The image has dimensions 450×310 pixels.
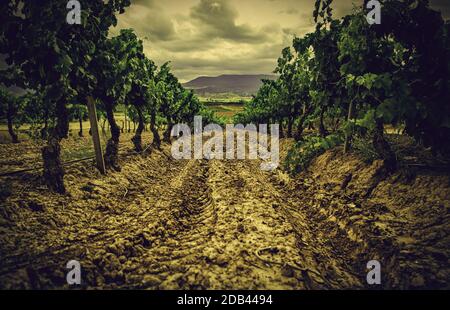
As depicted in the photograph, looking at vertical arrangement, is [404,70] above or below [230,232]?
above

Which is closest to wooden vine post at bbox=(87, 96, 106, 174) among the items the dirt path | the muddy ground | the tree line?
the muddy ground

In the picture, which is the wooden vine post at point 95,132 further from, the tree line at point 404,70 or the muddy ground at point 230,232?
the tree line at point 404,70

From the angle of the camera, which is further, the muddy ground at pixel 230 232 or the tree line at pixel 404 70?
the tree line at pixel 404 70

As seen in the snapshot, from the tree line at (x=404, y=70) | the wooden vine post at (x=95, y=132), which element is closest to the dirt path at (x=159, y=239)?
the wooden vine post at (x=95, y=132)

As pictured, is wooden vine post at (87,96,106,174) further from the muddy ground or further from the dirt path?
the dirt path

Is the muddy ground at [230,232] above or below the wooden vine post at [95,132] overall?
below

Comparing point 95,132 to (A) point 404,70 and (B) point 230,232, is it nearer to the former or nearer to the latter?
(B) point 230,232

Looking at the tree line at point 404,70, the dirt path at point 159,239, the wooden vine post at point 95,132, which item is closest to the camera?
the dirt path at point 159,239

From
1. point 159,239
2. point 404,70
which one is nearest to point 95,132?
point 159,239

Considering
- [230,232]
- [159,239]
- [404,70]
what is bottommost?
[159,239]

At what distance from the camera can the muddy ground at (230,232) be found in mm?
4602

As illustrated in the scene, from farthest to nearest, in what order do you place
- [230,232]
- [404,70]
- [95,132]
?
[95,132] → [404,70] → [230,232]

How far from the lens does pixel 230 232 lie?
245 inches
